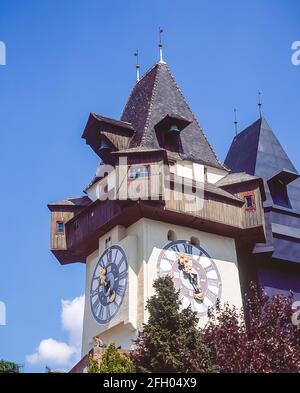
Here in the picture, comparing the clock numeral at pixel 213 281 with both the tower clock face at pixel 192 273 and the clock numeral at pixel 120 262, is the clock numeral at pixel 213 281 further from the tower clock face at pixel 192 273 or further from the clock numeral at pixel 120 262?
the clock numeral at pixel 120 262

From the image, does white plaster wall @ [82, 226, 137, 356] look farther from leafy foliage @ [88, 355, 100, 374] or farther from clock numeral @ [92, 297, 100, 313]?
leafy foliage @ [88, 355, 100, 374]

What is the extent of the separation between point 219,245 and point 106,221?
3409mm

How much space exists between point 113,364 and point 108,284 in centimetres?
617

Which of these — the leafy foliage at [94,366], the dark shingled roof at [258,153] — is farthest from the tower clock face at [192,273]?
the dark shingled roof at [258,153]

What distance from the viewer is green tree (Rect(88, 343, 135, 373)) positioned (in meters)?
14.3

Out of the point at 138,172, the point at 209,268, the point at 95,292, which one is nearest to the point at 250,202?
the point at 209,268

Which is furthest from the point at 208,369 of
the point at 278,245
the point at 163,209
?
the point at 278,245

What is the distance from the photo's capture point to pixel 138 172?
20.2 m

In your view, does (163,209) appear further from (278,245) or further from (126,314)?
(278,245)

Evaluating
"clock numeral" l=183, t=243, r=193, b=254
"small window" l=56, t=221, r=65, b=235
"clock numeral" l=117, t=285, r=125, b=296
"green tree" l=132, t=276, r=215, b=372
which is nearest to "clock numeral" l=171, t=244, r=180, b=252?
"clock numeral" l=183, t=243, r=193, b=254

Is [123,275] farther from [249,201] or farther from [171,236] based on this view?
[249,201]

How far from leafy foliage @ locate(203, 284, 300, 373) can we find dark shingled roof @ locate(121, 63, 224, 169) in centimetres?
815

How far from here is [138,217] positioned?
20266mm
